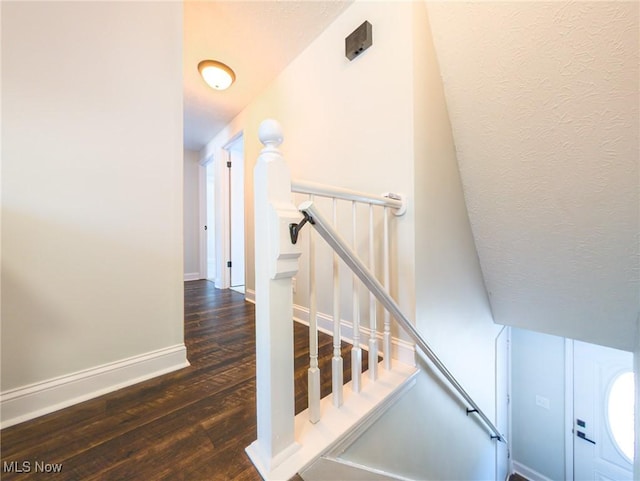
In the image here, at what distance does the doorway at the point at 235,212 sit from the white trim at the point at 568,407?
419 centimetres

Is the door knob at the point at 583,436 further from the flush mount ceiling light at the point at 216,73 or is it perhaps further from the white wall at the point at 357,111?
the flush mount ceiling light at the point at 216,73

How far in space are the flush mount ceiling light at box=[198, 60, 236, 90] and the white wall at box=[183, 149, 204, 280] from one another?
2296 millimetres

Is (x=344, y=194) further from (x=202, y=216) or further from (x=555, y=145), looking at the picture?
(x=202, y=216)

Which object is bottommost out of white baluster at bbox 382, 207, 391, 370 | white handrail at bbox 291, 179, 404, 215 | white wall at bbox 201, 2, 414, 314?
white baluster at bbox 382, 207, 391, 370

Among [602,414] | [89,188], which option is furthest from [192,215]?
[602,414]

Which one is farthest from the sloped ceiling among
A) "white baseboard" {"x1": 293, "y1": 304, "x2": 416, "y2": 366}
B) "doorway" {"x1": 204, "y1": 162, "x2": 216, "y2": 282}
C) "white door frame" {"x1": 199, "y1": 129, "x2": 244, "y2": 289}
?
"doorway" {"x1": 204, "y1": 162, "x2": 216, "y2": 282}

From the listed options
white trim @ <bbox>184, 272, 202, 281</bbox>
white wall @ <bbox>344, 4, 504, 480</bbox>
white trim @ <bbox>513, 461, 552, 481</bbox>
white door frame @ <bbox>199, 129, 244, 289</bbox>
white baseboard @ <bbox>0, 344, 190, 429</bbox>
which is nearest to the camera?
white baseboard @ <bbox>0, 344, 190, 429</bbox>

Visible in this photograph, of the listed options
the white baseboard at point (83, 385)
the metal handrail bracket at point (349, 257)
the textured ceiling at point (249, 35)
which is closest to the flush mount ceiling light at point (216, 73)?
the textured ceiling at point (249, 35)

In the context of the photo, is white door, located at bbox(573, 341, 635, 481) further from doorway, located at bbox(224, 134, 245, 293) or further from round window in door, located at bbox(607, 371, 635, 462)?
doorway, located at bbox(224, 134, 245, 293)

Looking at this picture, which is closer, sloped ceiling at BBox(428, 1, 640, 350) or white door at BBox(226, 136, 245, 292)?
sloped ceiling at BBox(428, 1, 640, 350)

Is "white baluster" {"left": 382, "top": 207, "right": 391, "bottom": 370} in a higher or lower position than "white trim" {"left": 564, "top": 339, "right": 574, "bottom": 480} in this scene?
higher

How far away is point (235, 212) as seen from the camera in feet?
12.4

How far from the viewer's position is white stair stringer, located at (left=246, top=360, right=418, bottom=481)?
2.64 ft

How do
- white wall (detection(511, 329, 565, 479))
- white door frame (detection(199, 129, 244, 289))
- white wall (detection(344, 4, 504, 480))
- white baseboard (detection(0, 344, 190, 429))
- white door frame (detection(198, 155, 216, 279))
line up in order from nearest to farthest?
white baseboard (detection(0, 344, 190, 429)) < white wall (detection(344, 4, 504, 480)) < white wall (detection(511, 329, 565, 479)) < white door frame (detection(199, 129, 244, 289)) < white door frame (detection(198, 155, 216, 279))
